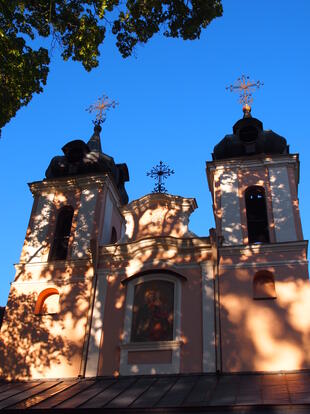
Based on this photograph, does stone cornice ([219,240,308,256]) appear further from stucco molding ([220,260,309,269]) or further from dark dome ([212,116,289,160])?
dark dome ([212,116,289,160])

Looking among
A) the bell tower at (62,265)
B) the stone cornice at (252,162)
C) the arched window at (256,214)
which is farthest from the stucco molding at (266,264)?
the bell tower at (62,265)

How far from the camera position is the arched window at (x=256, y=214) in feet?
50.2

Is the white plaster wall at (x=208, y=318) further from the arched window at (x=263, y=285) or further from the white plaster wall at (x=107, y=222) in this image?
the white plaster wall at (x=107, y=222)

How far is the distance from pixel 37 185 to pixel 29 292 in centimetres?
420

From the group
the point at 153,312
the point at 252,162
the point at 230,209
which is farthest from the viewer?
the point at 252,162

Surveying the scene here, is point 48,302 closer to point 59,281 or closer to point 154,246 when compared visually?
point 59,281

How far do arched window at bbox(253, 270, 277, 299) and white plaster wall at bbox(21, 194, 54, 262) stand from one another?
660 centimetres

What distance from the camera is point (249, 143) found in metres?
17.3

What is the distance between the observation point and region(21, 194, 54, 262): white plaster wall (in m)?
16.1

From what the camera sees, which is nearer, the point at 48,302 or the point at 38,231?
the point at 48,302

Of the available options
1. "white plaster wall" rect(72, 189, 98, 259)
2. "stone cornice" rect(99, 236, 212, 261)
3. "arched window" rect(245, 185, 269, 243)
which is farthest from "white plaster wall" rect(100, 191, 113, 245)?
"arched window" rect(245, 185, 269, 243)

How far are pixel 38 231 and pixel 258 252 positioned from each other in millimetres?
7074

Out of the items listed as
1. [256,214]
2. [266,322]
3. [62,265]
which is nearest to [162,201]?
[256,214]

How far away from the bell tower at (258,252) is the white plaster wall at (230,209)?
0.03m
